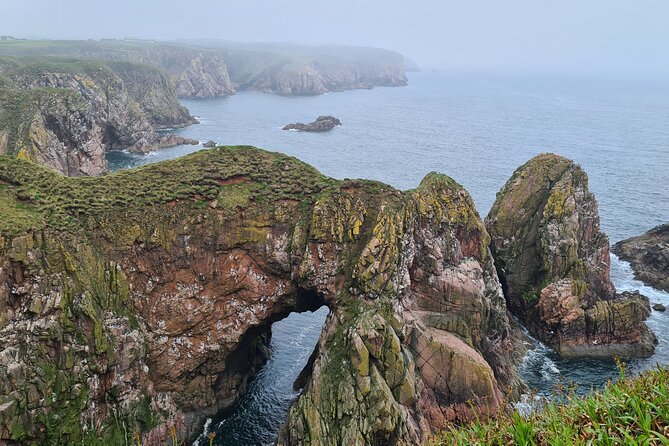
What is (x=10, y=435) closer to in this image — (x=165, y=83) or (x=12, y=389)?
(x=12, y=389)

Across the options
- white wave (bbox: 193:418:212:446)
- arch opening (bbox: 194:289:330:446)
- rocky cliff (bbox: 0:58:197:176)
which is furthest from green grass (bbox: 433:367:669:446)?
rocky cliff (bbox: 0:58:197:176)

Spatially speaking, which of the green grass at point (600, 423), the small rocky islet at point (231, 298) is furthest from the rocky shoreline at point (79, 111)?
the green grass at point (600, 423)

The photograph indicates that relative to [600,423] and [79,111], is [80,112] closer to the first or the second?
[79,111]

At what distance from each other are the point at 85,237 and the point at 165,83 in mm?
154291

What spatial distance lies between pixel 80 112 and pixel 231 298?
7274cm

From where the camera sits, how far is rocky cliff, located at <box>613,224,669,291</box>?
236ft

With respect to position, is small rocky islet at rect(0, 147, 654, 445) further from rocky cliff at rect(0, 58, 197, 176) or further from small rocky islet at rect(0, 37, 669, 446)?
rocky cliff at rect(0, 58, 197, 176)

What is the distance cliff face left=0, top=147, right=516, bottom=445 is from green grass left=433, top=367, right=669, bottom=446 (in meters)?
26.4

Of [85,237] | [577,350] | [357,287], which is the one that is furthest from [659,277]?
[85,237]

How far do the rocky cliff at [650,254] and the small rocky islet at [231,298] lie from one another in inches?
783

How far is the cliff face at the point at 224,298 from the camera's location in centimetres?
3816

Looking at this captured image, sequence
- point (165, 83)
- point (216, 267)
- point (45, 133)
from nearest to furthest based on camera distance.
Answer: point (216, 267), point (45, 133), point (165, 83)

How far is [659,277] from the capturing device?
71812mm

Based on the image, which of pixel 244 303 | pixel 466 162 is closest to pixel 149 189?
pixel 244 303
